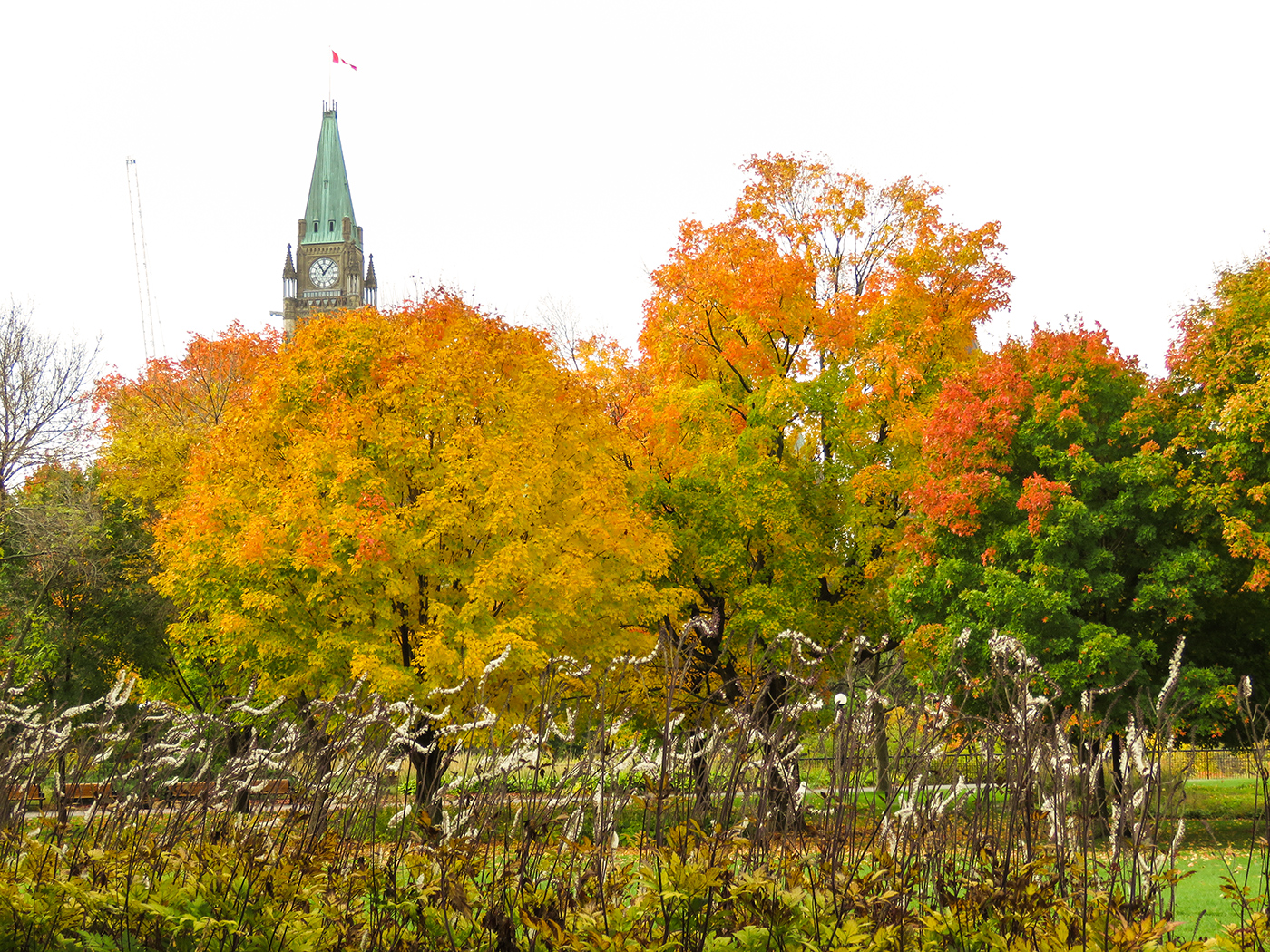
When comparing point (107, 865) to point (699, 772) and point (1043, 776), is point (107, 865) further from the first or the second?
point (1043, 776)

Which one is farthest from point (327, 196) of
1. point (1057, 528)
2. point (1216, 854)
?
point (1216, 854)

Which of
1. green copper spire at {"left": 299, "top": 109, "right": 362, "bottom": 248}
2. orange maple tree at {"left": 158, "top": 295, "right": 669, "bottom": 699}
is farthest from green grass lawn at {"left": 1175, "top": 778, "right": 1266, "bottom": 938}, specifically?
green copper spire at {"left": 299, "top": 109, "right": 362, "bottom": 248}

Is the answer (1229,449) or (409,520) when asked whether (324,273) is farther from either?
(1229,449)

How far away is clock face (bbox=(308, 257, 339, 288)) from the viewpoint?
334 ft

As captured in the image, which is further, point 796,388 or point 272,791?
point 796,388

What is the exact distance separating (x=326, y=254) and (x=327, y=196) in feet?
19.3

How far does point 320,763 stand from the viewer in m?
5.68

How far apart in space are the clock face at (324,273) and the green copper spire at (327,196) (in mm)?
1852

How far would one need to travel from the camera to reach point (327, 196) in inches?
4080

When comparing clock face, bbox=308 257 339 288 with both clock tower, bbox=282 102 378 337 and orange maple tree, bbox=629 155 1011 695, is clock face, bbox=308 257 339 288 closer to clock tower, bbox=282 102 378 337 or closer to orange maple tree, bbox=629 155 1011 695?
clock tower, bbox=282 102 378 337

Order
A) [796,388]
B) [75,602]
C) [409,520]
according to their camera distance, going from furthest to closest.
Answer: [75,602]
[796,388]
[409,520]

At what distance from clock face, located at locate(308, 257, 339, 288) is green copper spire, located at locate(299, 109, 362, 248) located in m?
1.85

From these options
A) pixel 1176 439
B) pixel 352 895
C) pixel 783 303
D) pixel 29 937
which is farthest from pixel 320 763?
pixel 783 303

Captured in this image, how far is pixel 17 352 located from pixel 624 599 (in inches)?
639
